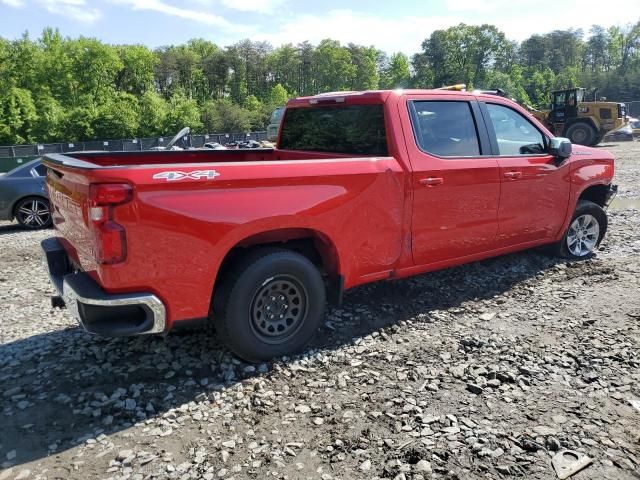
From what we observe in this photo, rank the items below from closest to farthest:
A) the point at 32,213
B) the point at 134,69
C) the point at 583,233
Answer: the point at 583,233 < the point at 32,213 < the point at 134,69

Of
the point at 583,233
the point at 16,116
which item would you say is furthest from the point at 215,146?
the point at 16,116

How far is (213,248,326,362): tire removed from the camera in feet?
11.2

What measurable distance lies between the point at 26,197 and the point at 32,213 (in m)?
0.32

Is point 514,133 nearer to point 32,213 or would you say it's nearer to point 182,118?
point 32,213

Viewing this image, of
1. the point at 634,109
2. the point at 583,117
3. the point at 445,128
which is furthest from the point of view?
the point at 634,109

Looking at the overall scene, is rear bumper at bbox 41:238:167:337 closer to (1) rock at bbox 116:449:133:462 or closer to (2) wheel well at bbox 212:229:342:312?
(2) wheel well at bbox 212:229:342:312

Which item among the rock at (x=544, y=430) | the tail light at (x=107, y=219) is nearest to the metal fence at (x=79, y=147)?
the tail light at (x=107, y=219)

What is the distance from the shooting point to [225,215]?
320 centimetres

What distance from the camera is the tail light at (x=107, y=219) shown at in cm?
284

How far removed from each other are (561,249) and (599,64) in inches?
4410

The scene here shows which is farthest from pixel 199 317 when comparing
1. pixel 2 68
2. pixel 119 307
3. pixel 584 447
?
pixel 2 68

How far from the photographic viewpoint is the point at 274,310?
370cm

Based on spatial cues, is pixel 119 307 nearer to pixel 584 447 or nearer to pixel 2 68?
pixel 584 447

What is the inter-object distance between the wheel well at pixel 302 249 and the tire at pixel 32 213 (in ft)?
23.7
